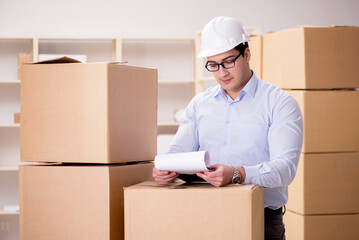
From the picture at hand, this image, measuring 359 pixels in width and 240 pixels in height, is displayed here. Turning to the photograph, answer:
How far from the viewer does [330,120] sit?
2.91m

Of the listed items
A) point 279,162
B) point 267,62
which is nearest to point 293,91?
point 267,62

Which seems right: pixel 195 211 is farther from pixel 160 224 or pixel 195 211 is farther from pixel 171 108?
pixel 171 108

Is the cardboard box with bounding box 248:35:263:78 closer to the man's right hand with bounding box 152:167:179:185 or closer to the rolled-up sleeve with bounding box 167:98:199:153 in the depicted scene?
the rolled-up sleeve with bounding box 167:98:199:153

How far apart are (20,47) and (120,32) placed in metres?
0.92

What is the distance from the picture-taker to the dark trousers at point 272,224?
1.68 m

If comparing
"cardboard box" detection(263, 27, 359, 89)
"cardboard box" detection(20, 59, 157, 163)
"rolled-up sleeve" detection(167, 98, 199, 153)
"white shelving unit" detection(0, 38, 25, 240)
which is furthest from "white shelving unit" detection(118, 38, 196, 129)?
"cardboard box" detection(20, 59, 157, 163)

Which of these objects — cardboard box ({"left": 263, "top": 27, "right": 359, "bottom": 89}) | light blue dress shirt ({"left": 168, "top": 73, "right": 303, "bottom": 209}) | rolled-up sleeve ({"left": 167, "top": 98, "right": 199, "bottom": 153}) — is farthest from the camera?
cardboard box ({"left": 263, "top": 27, "right": 359, "bottom": 89})

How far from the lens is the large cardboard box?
288cm

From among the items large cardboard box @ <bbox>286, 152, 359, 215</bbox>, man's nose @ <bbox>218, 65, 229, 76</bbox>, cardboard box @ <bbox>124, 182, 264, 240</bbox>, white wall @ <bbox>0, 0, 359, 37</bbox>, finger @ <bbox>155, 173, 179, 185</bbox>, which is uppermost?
white wall @ <bbox>0, 0, 359, 37</bbox>

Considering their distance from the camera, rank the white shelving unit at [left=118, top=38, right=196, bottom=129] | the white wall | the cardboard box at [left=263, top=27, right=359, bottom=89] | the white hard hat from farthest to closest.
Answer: the white shelving unit at [left=118, top=38, right=196, bottom=129]
the white wall
the cardboard box at [left=263, top=27, right=359, bottom=89]
the white hard hat

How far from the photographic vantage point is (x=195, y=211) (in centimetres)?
131

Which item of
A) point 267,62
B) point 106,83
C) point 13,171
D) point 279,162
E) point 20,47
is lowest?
point 13,171

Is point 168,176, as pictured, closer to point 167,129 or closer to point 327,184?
point 327,184

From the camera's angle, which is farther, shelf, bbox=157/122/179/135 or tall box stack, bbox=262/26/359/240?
shelf, bbox=157/122/179/135
